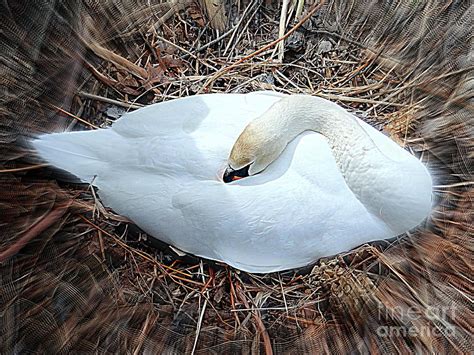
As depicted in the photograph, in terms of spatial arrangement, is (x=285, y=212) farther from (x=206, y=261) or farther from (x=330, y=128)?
(x=206, y=261)

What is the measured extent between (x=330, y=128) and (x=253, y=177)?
0.17 meters

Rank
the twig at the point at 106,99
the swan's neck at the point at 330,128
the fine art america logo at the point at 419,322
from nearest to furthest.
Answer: the swan's neck at the point at 330,128 < the fine art america logo at the point at 419,322 < the twig at the point at 106,99

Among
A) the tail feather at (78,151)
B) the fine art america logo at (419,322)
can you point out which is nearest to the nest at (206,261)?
the fine art america logo at (419,322)

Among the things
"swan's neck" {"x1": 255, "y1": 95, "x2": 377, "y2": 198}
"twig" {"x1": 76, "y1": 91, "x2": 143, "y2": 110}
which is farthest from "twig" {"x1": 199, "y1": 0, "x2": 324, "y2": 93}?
"swan's neck" {"x1": 255, "y1": 95, "x2": 377, "y2": 198}

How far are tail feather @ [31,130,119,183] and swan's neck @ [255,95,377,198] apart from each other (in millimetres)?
324

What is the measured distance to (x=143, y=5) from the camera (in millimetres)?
1271

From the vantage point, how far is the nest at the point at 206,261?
3.24 ft

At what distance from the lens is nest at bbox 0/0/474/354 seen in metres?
0.99

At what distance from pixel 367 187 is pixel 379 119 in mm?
455

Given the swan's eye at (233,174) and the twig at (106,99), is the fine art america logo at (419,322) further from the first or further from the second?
the twig at (106,99)

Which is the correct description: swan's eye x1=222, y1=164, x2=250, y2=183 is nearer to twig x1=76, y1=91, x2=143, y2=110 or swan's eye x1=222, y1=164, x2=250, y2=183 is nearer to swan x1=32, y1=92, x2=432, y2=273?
swan x1=32, y1=92, x2=432, y2=273

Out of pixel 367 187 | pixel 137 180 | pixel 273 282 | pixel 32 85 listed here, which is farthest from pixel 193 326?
pixel 32 85

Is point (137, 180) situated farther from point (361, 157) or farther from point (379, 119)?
point (379, 119)

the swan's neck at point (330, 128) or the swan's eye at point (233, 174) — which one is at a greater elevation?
the swan's neck at point (330, 128)
